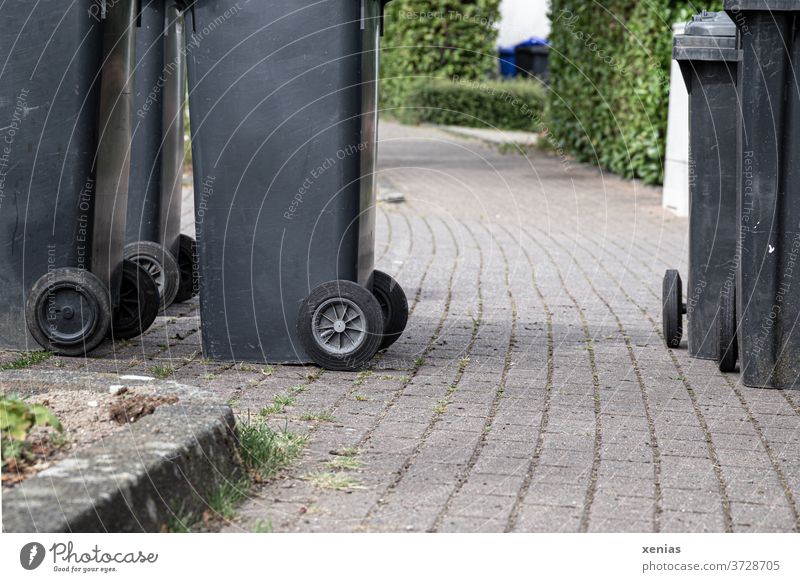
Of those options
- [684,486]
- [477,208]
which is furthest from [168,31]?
[477,208]

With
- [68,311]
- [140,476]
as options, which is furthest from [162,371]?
[140,476]

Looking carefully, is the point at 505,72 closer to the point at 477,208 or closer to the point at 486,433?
the point at 477,208

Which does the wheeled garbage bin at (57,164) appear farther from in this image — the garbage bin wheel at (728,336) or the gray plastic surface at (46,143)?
the garbage bin wheel at (728,336)

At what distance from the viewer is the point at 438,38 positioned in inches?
827

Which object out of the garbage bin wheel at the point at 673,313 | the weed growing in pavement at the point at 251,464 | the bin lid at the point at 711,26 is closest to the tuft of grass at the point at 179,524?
the weed growing in pavement at the point at 251,464

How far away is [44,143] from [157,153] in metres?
1.57

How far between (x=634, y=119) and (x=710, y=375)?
339 inches

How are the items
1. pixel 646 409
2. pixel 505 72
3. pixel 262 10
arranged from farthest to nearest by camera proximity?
pixel 505 72, pixel 262 10, pixel 646 409

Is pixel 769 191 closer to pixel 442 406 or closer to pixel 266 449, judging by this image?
pixel 442 406

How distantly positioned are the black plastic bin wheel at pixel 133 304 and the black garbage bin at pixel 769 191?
115 inches

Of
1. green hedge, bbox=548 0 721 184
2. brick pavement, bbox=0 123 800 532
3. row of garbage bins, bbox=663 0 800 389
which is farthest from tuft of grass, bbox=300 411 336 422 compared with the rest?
green hedge, bbox=548 0 721 184

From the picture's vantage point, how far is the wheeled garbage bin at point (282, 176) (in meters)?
5.27

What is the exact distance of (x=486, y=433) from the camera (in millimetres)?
4387

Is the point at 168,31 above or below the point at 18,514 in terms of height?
above
